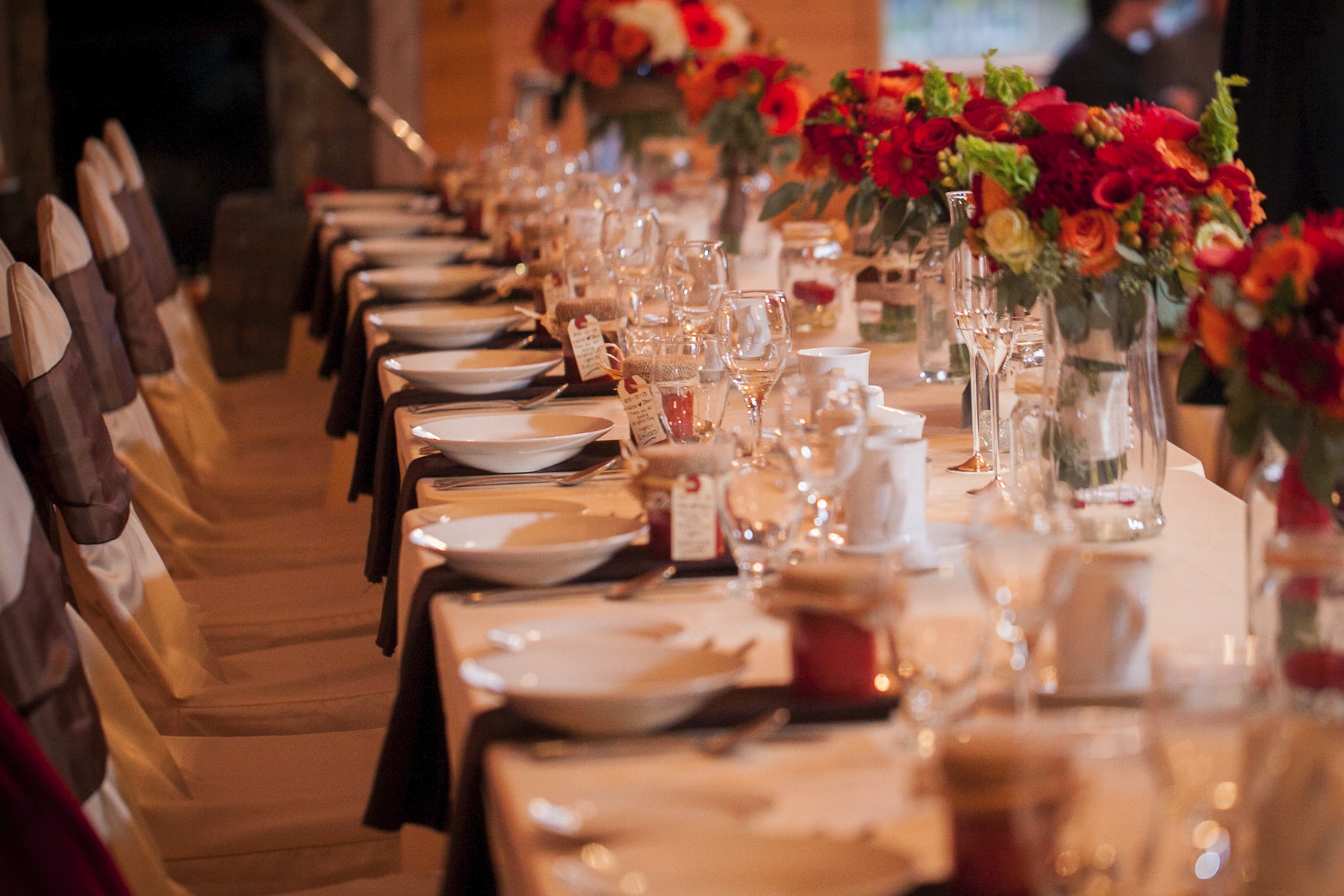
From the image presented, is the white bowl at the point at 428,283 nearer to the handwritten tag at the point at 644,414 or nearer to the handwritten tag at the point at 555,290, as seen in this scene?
the handwritten tag at the point at 555,290

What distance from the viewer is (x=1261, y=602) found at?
1.19 m

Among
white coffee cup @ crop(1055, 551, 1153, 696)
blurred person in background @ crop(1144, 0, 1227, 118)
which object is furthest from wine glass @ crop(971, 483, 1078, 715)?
blurred person in background @ crop(1144, 0, 1227, 118)

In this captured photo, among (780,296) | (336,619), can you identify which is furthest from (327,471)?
(780,296)

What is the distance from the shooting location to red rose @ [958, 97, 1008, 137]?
1.96 m

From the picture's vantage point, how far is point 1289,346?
1.17 metres

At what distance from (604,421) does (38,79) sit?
20.7ft

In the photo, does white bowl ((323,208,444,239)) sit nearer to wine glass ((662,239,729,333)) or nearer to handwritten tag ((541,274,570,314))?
handwritten tag ((541,274,570,314))

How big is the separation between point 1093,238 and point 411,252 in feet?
8.23

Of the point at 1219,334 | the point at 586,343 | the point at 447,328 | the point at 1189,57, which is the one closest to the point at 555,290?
the point at 447,328

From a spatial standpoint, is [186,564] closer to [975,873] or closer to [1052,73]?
[975,873]

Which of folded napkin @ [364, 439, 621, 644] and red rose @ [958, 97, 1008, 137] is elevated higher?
red rose @ [958, 97, 1008, 137]

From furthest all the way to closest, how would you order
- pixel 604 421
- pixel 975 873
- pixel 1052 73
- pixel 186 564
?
pixel 1052 73, pixel 186 564, pixel 604 421, pixel 975 873

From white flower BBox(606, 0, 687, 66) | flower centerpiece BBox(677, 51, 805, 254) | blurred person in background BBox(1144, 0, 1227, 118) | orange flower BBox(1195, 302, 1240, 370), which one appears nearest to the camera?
Result: orange flower BBox(1195, 302, 1240, 370)

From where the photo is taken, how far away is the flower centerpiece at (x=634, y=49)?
4223 millimetres
